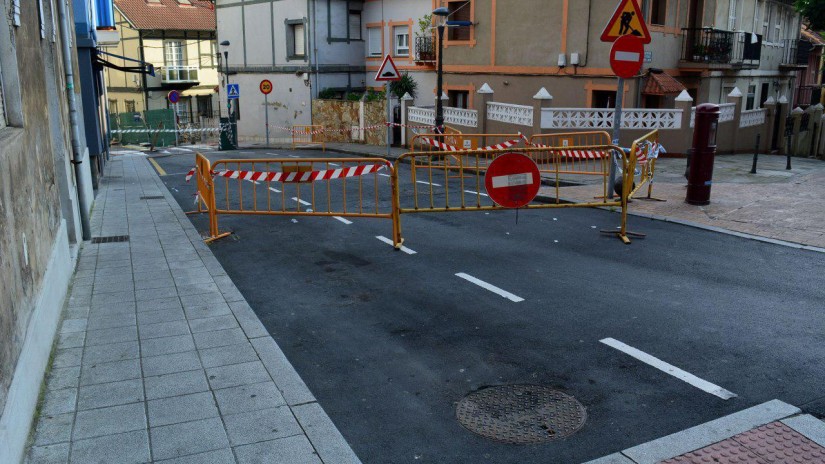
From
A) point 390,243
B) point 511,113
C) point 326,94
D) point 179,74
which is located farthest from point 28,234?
point 179,74

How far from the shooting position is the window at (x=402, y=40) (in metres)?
34.5

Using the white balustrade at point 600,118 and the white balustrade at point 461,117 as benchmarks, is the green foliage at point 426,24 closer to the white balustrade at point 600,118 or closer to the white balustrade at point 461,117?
the white balustrade at point 461,117

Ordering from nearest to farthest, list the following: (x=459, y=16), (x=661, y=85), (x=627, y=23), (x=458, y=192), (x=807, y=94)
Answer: (x=627, y=23)
(x=458, y=192)
(x=661, y=85)
(x=459, y=16)
(x=807, y=94)

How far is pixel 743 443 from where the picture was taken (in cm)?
477

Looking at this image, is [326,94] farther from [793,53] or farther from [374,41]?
[793,53]

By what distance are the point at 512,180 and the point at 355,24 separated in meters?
29.2

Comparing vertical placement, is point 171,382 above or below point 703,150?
below

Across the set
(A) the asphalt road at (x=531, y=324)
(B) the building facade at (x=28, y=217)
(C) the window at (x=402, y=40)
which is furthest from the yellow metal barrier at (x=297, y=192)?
(C) the window at (x=402, y=40)

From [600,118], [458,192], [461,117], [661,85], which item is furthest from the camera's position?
[461,117]

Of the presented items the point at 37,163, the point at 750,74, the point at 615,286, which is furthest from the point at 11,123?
the point at 750,74

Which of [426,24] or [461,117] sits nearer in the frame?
[461,117]

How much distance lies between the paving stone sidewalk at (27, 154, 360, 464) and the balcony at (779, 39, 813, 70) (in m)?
32.7

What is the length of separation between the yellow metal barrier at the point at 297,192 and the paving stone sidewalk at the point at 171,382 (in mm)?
2402

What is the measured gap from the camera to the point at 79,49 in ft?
56.2
